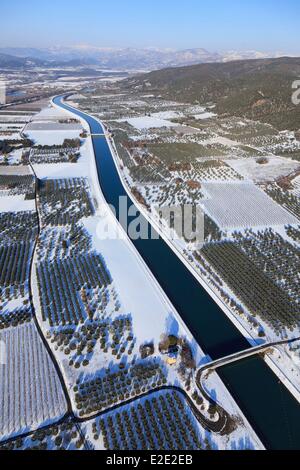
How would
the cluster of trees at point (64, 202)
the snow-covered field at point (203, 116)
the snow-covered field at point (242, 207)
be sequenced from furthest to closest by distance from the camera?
the snow-covered field at point (203, 116), the cluster of trees at point (64, 202), the snow-covered field at point (242, 207)

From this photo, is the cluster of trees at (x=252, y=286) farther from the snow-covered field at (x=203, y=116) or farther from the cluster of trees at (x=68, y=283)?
the snow-covered field at (x=203, y=116)

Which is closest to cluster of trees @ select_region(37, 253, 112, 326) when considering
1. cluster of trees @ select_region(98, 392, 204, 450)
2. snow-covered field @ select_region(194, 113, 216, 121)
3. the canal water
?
the canal water

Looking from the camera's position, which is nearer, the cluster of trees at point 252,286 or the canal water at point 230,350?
the canal water at point 230,350

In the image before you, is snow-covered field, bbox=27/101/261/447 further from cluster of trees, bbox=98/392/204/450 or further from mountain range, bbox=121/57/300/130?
mountain range, bbox=121/57/300/130

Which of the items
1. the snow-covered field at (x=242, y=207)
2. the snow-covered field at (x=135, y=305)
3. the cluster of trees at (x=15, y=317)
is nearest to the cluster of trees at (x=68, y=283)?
the snow-covered field at (x=135, y=305)

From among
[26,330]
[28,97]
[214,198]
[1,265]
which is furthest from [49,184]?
[28,97]

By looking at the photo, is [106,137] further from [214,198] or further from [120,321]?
[120,321]
